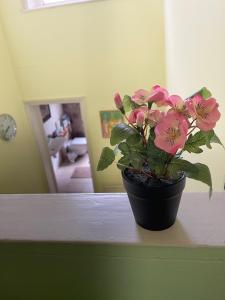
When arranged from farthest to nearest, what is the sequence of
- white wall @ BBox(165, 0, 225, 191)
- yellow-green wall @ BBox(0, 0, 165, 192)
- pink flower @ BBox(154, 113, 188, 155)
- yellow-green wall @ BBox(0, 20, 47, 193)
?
yellow-green wall @ BBox(0, 20, 47, 193) → yellow-green wall @ BBox(0, 0, 165, 192) → white wall @ BBox(165, 0, 225, 191) → pink flower @ BBox(154, 113, 188, 155)

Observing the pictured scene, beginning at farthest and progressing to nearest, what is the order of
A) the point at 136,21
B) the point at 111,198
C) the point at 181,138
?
the point at 136,21
the point at 111,198
the point at 181,138

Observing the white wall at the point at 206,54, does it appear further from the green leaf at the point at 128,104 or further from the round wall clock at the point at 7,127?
the round wall clock at the point at 7,127

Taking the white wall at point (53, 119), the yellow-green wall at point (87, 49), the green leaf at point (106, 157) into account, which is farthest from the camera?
the white wall at point (53, 119)

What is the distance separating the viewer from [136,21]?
246 centimetres

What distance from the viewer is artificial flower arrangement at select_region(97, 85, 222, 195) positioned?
0.43 metres

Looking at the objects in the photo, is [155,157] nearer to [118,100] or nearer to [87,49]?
[118,100]

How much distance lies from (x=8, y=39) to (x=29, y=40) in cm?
27

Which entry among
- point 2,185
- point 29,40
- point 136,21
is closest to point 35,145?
point 2,185

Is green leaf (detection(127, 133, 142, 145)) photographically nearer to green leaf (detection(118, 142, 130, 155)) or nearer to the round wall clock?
green leaf (detection(118, 142, 130, 155))

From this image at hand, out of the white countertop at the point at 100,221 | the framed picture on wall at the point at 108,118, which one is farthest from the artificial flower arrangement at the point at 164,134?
the framed picture on wall at the point at 108,118

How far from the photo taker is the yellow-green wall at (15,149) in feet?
8.47

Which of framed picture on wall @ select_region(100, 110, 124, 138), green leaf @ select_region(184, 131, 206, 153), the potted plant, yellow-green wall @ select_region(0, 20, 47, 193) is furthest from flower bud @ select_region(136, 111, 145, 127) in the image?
framed picture on wall @ select_region(100, 110, 124, 138)

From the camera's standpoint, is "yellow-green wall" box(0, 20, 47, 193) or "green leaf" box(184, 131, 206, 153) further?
"yellow-green wall" box(0, 20, 47, 193)

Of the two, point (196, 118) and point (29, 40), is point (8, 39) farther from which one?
point (196, 118)
